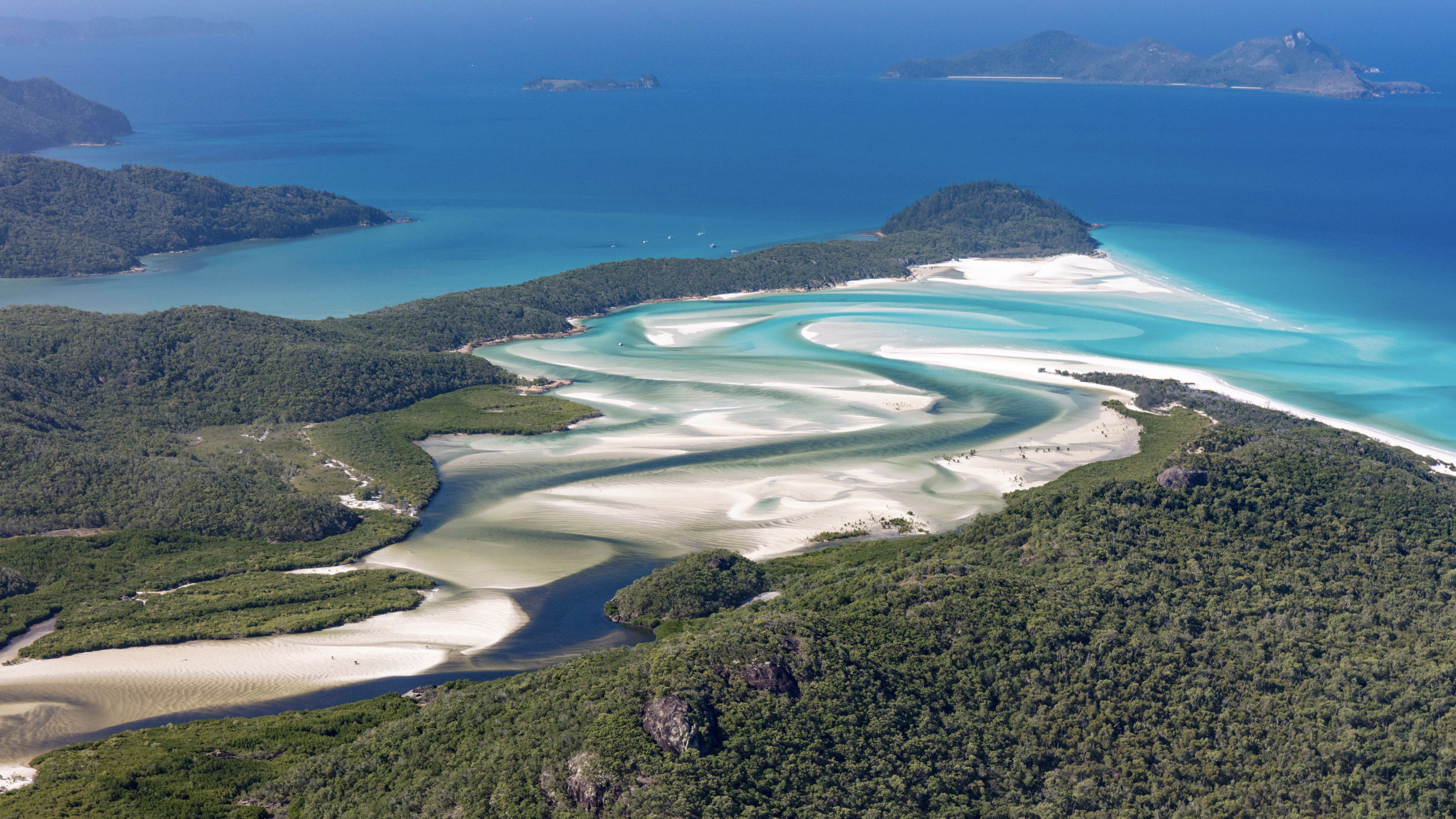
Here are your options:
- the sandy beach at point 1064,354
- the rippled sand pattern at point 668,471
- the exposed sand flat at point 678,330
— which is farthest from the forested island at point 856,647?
the exposed sand flat at point 678,330

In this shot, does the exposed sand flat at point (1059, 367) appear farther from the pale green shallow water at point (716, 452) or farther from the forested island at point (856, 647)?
the forested island at point (856, 647)

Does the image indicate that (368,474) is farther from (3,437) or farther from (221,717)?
(221,717)

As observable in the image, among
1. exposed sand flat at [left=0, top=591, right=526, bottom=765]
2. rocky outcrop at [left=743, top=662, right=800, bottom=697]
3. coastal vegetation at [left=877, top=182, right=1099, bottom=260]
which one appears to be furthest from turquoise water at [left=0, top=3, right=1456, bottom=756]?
rocky outcrop at [left=743, top=662, right=800, bottom=697]

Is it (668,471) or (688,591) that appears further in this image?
(668,471)

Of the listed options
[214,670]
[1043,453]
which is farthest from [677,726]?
[1043,453]

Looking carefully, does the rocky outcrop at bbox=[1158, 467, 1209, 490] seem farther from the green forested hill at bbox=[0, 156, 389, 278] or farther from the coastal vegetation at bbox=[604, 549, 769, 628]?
the green forested hill at bbox=[0, 156, 389, 278]

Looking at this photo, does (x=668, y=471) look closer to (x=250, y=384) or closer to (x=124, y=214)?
(x=250, y=384)

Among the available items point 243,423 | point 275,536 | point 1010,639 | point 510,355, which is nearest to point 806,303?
point 510,355
